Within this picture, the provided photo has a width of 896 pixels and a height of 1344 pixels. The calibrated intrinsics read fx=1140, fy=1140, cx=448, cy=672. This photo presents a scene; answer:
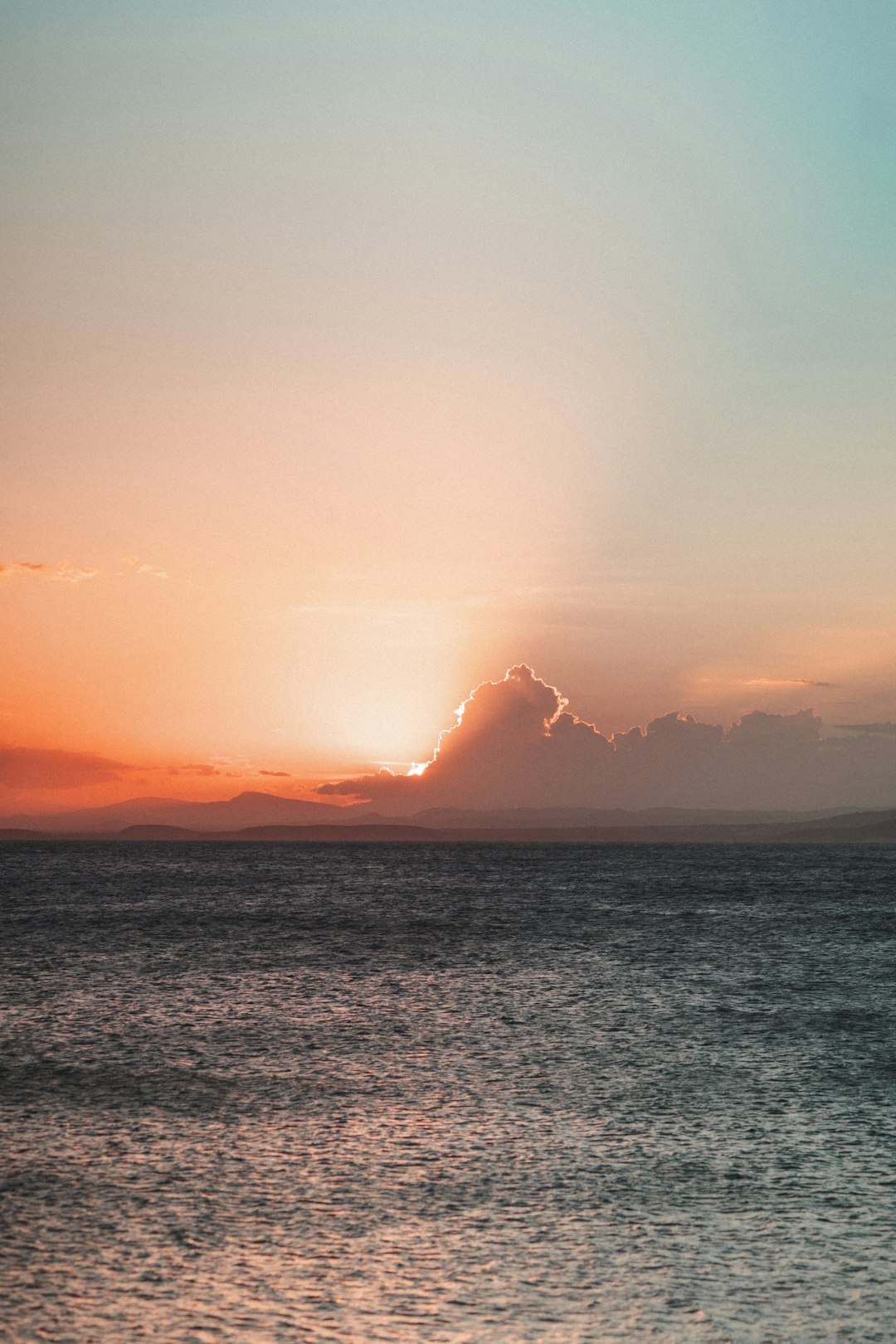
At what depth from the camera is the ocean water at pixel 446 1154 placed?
12164 millimetres

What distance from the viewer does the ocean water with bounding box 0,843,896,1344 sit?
39.9 feet

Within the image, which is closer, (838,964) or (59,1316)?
(59,1316)

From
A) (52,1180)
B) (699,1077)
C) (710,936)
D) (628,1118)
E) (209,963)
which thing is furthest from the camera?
(710,936)

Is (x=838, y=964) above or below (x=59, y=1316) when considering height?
below

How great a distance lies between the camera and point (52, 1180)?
16297 millimetres

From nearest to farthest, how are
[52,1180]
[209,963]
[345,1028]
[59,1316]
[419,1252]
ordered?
[59,1316]
[419,1252]
[52,1180]
[345,1028]
[209,963]

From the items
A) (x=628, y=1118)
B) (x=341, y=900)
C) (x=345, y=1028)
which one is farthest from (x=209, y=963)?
(x=341, y=900)

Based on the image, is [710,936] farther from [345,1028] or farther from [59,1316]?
[59,1316]

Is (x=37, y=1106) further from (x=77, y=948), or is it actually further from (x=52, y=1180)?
(x=77, y=948)

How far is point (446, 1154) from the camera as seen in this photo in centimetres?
1780

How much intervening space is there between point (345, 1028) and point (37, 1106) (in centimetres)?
1063

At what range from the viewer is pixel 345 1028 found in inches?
1184

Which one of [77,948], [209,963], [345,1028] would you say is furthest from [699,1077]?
[77,948]

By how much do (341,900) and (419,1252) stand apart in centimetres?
8484
